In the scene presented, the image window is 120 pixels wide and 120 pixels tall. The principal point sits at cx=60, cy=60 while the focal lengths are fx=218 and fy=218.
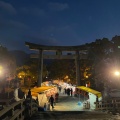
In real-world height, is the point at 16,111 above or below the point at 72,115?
above

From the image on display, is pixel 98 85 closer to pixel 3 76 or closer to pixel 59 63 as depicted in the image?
pixel 3 76

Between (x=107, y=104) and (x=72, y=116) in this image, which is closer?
(x=72, y=116)

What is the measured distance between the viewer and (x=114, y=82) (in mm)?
36250

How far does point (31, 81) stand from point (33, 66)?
13.5 feet

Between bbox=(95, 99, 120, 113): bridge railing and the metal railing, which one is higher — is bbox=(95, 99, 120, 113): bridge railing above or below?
below

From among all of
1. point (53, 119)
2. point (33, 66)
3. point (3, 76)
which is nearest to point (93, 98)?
point (53, 119)

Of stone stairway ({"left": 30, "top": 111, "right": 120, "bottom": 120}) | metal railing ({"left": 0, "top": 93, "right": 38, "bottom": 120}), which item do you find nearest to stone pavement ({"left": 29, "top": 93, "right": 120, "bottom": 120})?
stone stairway ({"left": 30, "top": 111, "right": 120, "bottom": 120})

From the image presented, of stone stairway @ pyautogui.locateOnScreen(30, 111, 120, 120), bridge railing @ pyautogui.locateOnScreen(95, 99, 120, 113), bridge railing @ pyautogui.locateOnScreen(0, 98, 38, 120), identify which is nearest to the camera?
bridge railing @ pyautogui.locateOnScreen(0, 98, 38, 120)

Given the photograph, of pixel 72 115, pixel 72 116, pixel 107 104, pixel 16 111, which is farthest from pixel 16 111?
pixel 107 104

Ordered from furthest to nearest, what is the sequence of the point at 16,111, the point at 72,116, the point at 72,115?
the point at 72,115
the point at 72,116
the point at 16,111

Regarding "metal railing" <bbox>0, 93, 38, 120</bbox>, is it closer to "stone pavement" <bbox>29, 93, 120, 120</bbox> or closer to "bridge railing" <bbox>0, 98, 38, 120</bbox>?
"bridge railing" <bbox>0, 98, 38, 120</bbox>

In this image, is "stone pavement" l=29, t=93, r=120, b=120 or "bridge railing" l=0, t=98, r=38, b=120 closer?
"bridge railing" l=0, t=98, r=38, b=120

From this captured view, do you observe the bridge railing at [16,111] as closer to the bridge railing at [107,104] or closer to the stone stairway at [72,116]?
the stone stairway at [72,116]

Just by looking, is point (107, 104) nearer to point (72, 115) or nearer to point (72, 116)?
point (72, 115)
